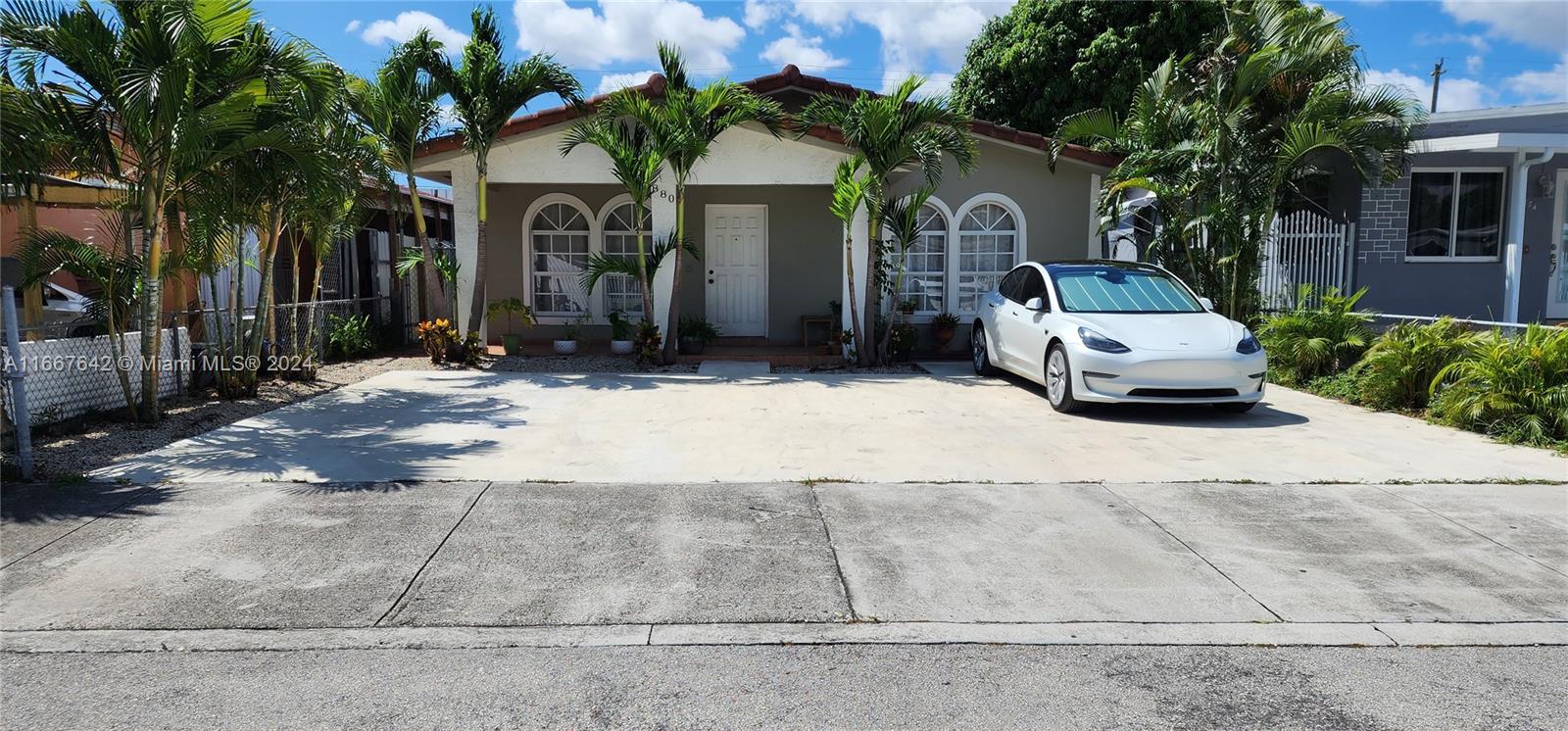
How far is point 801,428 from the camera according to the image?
27.5 feet

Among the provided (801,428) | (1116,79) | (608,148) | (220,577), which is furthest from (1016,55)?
(220,577)

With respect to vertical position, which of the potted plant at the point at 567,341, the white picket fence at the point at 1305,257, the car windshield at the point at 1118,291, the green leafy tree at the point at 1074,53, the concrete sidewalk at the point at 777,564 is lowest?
the concrete sidewalk at the point at 777,564

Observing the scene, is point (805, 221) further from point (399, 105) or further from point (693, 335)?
point (399, 105)

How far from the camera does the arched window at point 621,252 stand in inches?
587

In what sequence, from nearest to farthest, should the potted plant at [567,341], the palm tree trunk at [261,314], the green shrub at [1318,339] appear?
the palm tree trunk at [261,314] → the green shrub at [1318,339] → the potted plant at [567,341]

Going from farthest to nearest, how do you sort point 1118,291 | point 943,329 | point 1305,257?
point 943,329 → point 1305,257 → point 1118,291

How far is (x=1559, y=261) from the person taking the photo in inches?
566

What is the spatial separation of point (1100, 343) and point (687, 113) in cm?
562

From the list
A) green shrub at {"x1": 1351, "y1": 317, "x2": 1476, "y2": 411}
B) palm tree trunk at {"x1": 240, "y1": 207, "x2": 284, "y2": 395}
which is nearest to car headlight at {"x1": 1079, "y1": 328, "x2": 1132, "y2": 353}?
green shrub at {"x1": 1351, "y1": 317, "x2": 1476, "y2": 411}

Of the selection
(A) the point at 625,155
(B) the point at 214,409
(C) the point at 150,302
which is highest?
(A) the point at 625,155

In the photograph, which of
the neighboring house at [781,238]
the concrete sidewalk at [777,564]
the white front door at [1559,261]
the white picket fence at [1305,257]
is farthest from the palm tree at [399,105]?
the white front door at [1559,261]

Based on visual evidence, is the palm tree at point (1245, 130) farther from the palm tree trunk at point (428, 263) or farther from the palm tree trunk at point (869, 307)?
the palm tree trunk at point (428, 263)

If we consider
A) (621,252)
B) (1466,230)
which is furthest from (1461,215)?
(621,252)

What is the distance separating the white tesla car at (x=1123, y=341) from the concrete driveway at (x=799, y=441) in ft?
0.97
